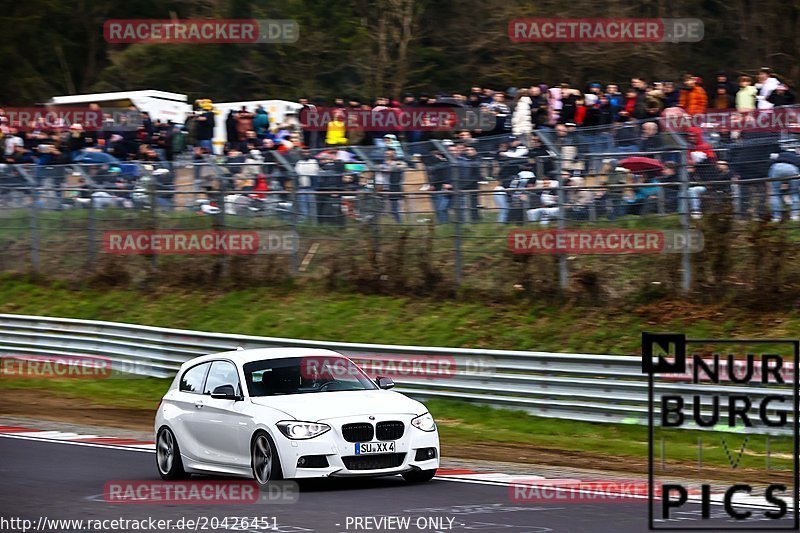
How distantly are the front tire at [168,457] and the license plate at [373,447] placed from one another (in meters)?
2.28

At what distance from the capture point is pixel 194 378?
1363 cm

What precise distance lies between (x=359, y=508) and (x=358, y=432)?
1.13 metres

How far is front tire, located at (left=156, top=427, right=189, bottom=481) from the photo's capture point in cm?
1323

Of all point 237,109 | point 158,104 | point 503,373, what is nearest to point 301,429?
point 503,373

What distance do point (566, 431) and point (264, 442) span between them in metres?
7.00

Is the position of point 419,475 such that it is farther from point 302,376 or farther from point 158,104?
point 158,104

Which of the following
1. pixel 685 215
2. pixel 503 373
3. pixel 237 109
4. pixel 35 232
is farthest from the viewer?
pixel 35 232

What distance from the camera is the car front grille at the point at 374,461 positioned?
38.8 feet

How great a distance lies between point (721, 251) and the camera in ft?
67.9

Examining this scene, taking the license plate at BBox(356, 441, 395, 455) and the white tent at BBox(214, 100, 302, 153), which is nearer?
the license plate at BBox(356, 441, 395, 455)

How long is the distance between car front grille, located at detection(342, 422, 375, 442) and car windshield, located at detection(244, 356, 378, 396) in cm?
92

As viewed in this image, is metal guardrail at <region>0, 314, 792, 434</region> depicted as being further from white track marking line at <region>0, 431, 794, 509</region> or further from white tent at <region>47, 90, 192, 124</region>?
white tent at <region>47, 90, 192, 124</region>

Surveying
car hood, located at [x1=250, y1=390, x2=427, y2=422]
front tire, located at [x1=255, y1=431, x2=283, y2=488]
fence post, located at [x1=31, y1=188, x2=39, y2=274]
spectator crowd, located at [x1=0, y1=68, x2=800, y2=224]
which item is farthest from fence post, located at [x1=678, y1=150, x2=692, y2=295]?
fence post, located at [x1=31, y1=188, x2=39, y2=274]

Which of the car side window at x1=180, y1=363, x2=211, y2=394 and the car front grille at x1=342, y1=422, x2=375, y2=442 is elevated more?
the car side window at x1=180, y1=363, x2=211, y2=394
